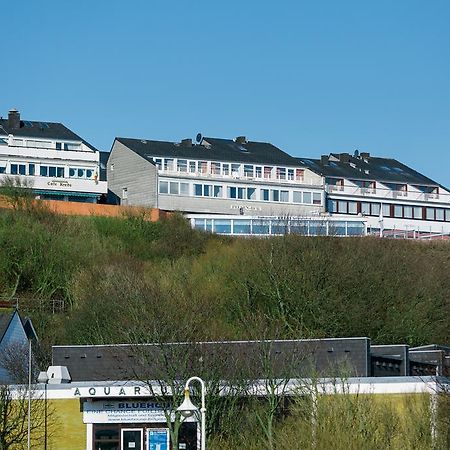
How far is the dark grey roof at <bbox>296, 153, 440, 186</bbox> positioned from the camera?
4651 inches

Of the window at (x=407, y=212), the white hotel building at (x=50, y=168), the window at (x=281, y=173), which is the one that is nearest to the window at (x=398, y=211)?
the window at (x=407, y=212)

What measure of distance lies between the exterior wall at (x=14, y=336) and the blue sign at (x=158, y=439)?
44.8 ft

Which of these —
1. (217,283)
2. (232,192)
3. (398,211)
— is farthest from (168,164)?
Result: (217,283)

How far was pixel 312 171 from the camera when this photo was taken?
11294 centimetres

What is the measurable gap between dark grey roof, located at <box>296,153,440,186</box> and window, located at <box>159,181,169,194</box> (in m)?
15.0

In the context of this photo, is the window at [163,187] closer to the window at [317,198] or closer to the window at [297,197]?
the window at [297,197]

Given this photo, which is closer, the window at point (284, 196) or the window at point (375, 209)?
the window at point (284, 196)

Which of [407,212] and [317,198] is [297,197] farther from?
[407,212]

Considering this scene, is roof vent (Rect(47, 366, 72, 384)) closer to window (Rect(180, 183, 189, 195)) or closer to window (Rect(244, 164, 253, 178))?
window (Rect(180, 183, 189, 195))

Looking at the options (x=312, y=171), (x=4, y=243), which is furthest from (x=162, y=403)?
(x=312, y=171)

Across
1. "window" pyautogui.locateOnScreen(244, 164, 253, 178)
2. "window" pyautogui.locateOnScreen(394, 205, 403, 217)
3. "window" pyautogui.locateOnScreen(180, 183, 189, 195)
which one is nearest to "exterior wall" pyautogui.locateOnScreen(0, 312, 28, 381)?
"window" pyautogui.locateOnScreen(180, 183, 189, 195)

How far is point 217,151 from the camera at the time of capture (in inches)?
4429

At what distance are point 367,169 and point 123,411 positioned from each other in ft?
256

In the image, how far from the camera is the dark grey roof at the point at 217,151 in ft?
357
